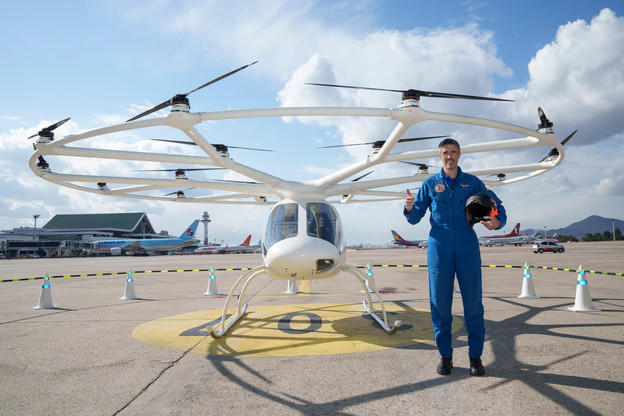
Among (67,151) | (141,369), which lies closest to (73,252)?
(67,151)

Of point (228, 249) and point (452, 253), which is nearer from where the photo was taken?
point (452, 253)

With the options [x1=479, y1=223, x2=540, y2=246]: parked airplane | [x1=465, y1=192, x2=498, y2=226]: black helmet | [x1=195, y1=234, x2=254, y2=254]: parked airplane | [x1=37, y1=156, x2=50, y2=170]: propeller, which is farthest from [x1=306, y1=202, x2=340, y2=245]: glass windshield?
[x1=479, y1=223, x2=540, y2=246]: parked airplane

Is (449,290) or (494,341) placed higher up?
(449,290)

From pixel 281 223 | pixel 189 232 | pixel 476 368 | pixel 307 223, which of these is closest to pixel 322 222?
pixel 307 223

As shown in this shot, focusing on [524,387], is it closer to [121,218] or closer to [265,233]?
[265,233]

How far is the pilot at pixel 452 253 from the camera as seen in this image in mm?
4152

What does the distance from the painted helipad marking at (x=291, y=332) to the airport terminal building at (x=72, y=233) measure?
7868 centimetres

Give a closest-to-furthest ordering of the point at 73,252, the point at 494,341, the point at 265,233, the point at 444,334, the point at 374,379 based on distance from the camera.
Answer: the point at 374,379 < the point at 444,334 < the point at 494,341 < the point at 265,233 < the point at 73,252

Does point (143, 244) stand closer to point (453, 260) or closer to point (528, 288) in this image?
point (528, 288)

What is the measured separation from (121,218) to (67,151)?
349 ft

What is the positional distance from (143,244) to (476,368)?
69926mm

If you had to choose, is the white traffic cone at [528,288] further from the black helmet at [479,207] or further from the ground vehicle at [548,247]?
the ground vehicle at [548,247]

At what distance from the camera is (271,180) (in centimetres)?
781

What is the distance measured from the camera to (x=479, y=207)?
4.12 metres
